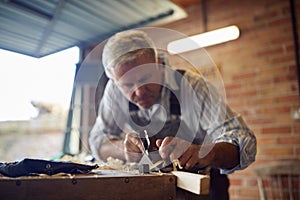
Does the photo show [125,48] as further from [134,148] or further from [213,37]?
[213,37]

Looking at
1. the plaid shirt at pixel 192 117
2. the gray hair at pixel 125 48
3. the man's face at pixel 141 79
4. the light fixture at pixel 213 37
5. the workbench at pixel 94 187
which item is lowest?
the workbench at pixel 94 187

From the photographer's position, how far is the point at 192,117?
1.11m

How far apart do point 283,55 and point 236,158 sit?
1.44m

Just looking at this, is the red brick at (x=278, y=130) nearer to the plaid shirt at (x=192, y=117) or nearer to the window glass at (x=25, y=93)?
the plaid shirt at (x=192, y=117)

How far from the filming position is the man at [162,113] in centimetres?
88

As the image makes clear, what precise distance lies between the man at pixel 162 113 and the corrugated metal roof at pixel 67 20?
0.49 metres

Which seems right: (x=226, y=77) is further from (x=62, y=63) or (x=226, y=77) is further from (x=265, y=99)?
(x=62, y=63)

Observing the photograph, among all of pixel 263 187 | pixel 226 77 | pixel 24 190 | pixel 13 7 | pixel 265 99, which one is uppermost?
pixel 13 7

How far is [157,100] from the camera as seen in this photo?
122 cm

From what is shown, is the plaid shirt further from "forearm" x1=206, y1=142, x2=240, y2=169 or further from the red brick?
the red brick

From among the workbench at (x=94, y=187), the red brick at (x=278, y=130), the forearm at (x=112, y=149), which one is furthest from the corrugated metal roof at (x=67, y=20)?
the red brick at (x=278, y=130)

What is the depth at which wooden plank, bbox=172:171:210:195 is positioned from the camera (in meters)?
0.52

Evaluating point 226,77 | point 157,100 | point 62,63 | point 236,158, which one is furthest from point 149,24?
point 236,158

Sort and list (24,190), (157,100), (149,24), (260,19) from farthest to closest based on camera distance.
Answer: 1. (149,24)
2. (260,19)
3. (157,100)
4. (24,190)
